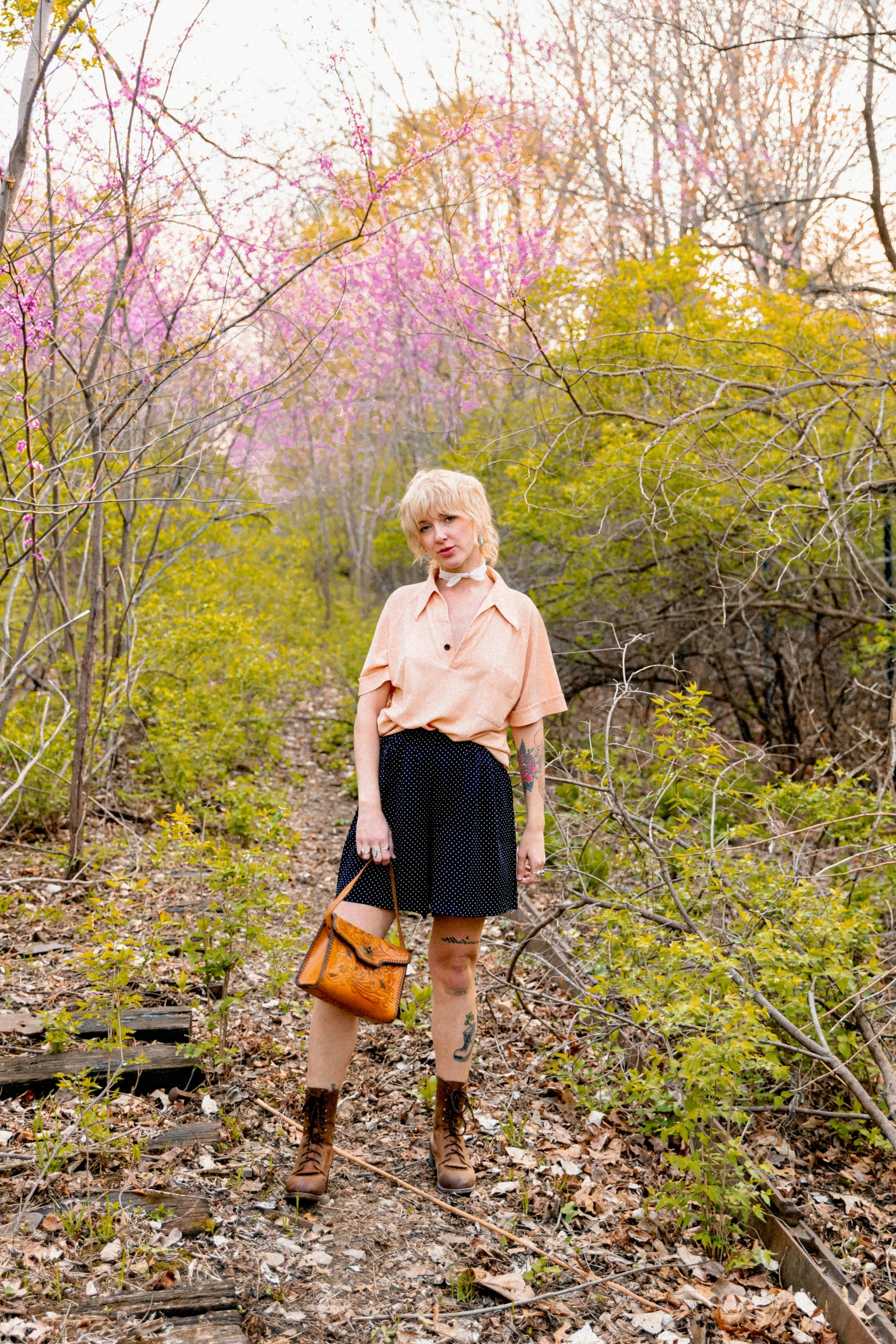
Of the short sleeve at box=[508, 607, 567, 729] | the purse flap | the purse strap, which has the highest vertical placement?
the short sleeve at box=[508, 607, 567, 729]

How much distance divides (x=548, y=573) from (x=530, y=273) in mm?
2383

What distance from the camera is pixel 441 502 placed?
9.70 feet

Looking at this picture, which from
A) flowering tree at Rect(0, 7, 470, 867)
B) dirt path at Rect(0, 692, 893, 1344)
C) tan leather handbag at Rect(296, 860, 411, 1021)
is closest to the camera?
dirt path at Rect(0, 692, 893, 1344)

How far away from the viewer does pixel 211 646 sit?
25.3 feet

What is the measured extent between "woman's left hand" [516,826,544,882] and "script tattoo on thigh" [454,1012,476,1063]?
1.34 feet

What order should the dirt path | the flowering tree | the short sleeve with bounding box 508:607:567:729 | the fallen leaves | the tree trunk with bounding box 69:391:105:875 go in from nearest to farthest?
the dirt path → the fallen leaves → the short sleeve with bounding box 508:607:567:729 → the flowering tree → the tree trunk with bounding box 69:391:105:875

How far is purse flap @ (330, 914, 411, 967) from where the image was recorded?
277 centimetres

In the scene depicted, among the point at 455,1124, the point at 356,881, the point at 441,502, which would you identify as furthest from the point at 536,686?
the point at 455,1124

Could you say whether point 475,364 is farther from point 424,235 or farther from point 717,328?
point 717,328

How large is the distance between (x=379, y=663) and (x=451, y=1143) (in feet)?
4.59

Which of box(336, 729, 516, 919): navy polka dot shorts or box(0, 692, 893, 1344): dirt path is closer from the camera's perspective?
box(0, 692, 893, 1344): dirt path

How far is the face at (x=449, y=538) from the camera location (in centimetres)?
299

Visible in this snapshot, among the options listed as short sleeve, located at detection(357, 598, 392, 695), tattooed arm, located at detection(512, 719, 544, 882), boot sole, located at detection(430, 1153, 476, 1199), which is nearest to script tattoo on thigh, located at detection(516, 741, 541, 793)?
tattooed arm, located at detection(512, 719, 544, 882)

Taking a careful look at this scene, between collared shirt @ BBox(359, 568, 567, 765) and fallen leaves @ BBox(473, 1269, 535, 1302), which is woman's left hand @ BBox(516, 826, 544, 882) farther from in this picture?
fallen leaves @ BBox(473, 1269, 535, 1302)
